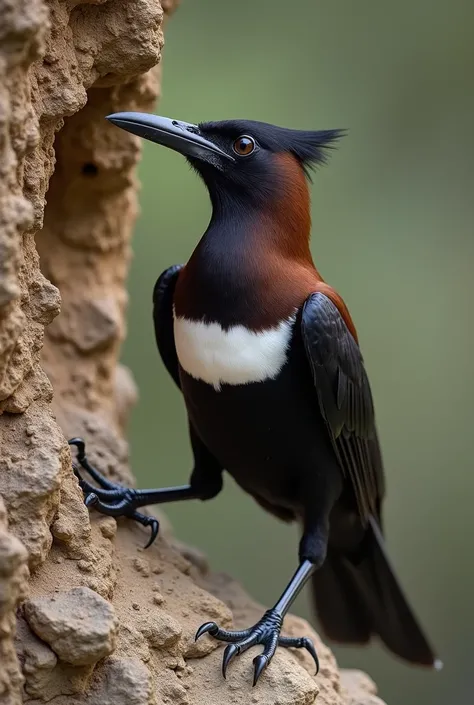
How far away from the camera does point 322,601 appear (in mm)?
3977

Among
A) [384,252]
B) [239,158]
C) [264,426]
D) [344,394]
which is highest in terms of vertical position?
[239,158]

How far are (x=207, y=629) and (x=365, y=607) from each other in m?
1.24

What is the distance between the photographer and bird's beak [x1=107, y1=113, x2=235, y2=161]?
9.89ft

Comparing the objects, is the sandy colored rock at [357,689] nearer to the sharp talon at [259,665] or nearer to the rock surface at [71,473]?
the rock surface at [71,473]

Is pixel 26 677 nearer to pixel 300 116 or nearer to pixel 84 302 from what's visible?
pixel 84 302

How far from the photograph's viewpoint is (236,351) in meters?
2.98

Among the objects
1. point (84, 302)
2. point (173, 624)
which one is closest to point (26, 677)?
point (173, 624)

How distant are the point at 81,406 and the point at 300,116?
12.0 ft

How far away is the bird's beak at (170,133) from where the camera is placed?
9.89ft

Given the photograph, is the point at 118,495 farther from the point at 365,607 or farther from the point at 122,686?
the point at 365,607

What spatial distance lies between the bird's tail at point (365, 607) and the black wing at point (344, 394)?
395mm

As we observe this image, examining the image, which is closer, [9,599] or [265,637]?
[9,599]

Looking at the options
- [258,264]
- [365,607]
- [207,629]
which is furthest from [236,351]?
[365,607]

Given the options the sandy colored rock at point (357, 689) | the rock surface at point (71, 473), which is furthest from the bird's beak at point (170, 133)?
the sandy colored rock at point (357, 689)
